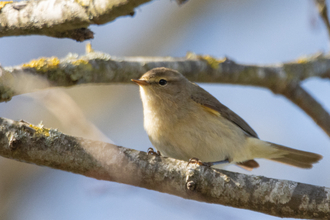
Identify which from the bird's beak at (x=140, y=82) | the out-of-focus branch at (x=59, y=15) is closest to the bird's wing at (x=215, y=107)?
the bird's beak at (x=140, y=82)

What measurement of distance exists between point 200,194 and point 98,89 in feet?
18.1

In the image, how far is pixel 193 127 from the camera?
385 centimetres

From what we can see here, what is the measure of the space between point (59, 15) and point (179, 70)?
2283 mm

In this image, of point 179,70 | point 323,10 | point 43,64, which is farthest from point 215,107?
point 43,64

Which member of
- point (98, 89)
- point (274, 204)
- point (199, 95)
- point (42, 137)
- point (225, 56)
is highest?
point (98, 89)

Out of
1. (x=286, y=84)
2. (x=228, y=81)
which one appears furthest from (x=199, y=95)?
(x=286, y=84)

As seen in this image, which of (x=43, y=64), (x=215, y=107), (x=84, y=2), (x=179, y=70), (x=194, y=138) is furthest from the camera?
(x=179, y=70)

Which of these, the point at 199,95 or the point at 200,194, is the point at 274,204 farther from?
the point at 199,95

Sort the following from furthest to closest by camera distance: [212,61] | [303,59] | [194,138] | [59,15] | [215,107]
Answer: [303,59] → [212,61] → [215,107] → [194,138] → [59,15]

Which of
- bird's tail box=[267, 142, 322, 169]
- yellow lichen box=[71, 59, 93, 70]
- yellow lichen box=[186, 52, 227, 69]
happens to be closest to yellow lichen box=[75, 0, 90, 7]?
yellow lichen box=[71, 59, 93, 70]

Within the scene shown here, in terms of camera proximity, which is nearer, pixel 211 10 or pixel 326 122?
pixel 326 122

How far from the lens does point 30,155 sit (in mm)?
2543

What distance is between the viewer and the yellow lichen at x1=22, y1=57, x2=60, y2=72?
132 inches

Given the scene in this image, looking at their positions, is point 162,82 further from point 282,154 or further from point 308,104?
point 308,104
